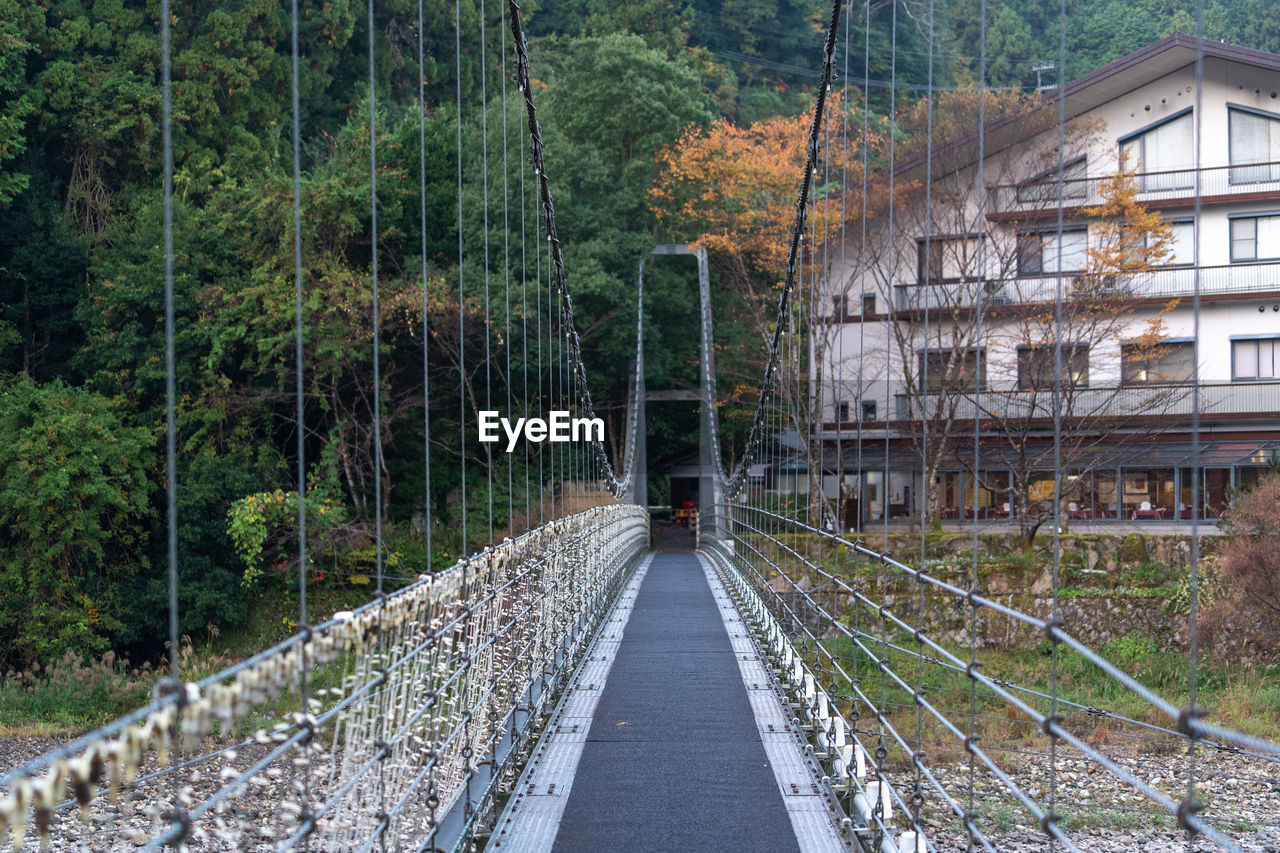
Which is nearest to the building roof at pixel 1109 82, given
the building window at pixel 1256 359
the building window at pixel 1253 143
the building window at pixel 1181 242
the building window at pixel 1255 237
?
the building window at pixel 1253 143

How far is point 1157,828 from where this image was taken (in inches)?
298

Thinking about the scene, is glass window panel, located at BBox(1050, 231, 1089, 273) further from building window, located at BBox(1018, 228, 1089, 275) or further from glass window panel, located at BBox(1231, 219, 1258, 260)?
glass window panel, located at BBox(1231, 219, 1258, 260)

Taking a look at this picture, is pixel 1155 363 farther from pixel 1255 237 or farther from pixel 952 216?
pixel 952 216

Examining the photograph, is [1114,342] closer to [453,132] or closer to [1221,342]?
[1221,342]

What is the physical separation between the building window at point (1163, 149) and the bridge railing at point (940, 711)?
18.7 feet

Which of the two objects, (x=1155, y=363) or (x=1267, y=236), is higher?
(x=1267, y=236)

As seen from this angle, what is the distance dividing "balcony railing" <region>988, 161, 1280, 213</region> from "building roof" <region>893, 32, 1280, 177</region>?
23.2 inches

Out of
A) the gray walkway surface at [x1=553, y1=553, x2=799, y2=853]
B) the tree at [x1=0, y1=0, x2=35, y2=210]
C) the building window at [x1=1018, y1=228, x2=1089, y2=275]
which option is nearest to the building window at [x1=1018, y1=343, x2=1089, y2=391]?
the building window at [x1=1018, y1=228, x2=1089, y2=275]

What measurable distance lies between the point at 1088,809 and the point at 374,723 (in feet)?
22.1

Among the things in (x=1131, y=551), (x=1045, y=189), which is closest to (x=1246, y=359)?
(x=1131, y=551)

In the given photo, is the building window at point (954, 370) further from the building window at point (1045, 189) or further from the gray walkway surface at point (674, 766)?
the gray walkway surface at point (674, 766)

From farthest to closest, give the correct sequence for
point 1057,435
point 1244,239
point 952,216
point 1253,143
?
1. point 1244,239
2. point 1253,143
3. point 952,216
4. point 1057,435

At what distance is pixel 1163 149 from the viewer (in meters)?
14.1

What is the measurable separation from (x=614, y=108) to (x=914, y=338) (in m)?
9.59
